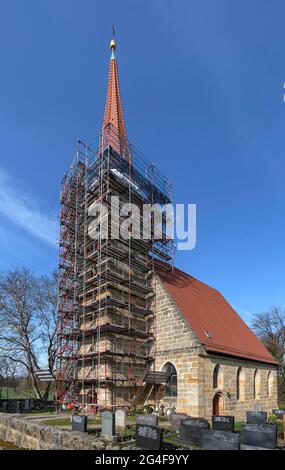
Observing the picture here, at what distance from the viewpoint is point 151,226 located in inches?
1103

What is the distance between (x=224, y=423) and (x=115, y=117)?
78.5 ft

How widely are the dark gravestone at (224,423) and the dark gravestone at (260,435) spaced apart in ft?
8.96

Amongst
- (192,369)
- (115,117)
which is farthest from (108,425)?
(115,117)

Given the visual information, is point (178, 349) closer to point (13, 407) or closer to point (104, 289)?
point (104, 289)

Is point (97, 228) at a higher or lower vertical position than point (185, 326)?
higher

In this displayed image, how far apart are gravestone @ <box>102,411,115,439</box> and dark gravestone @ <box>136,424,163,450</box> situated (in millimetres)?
1971

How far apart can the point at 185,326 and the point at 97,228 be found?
795cm

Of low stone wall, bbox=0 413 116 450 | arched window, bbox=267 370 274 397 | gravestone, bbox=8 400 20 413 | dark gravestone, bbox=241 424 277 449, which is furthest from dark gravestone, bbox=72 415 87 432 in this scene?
arched window, bbox=267 370 274 397

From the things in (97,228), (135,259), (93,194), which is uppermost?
(93,194)

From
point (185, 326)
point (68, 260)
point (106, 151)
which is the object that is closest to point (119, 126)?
point (106, 151)
